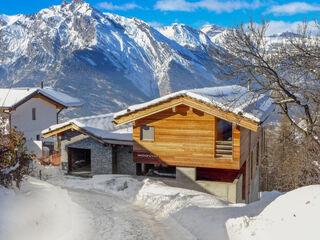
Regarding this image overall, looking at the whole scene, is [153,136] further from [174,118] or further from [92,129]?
[92,129]

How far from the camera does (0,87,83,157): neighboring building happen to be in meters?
31.8

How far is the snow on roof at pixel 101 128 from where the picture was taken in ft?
68.4

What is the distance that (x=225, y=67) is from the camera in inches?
507

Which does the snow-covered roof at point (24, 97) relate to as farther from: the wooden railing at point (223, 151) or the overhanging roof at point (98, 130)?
the wooden railing at point (223, 151)

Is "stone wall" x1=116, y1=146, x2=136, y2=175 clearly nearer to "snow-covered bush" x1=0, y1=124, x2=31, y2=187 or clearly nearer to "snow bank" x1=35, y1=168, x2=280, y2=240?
"snow bank" x1=35, y1=168, x2=280, y2=240

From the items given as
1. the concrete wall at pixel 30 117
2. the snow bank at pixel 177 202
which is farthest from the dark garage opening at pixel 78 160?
the concrete wall at pixel 30 117

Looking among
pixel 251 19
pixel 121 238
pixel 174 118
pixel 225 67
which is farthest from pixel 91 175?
pixel 251 19

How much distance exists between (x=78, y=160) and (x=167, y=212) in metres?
12.4

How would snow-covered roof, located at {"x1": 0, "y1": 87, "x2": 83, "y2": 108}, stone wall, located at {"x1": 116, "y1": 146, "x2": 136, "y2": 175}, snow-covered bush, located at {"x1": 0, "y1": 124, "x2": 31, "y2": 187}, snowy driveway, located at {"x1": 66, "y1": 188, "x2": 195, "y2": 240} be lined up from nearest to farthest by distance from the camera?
snowy driveway, located at {"x1": 66, "y1": 188, "x2": 195, "y2": 240}, snow-covered bush, located at {"x1": 0, "y1": 124, "x2": 31, "y2": 187}, stone wall, located at {"x1": 116, "y1": 146, "x2": 136, "y2": 175}, snow-covered roof, located at {"x1": 0, "y1": 87, "x2": 83, "y2": 108}

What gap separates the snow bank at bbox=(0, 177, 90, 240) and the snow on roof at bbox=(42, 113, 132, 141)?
656 centimetres

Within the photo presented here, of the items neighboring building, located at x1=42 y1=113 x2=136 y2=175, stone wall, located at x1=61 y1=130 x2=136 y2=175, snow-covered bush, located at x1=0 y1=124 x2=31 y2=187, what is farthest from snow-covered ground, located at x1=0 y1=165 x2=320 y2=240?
neighboring building, located at x1=42 y1=113 x2=136 y2=175

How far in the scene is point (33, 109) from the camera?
34.1 m

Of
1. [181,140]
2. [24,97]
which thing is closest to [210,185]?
[181,140]

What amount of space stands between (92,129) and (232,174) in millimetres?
9123
